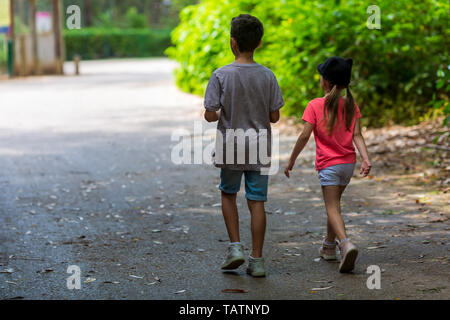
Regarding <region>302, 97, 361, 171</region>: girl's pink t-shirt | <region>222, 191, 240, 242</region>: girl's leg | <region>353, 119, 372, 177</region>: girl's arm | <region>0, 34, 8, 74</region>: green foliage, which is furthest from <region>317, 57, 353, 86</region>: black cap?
<region>0, 34, 8, 74</region>: green foliage

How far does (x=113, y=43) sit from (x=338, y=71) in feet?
163

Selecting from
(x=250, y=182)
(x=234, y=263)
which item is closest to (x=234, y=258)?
(x=234, y=263)

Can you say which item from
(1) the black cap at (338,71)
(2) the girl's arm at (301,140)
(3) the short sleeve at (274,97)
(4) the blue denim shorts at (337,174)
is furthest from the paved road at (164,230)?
(1) the black cap at (338,71)

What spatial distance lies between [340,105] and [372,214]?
74.3 inches

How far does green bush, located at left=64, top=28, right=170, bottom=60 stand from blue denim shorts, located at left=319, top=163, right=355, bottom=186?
149 feet

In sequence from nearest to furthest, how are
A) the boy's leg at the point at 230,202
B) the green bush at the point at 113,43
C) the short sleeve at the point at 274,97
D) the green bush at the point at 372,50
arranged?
the short sleeve at the point at 274,97, the boy's leg at the point at 230,202, the green bush at the point at 372,50, the green bush at the point at 113,43

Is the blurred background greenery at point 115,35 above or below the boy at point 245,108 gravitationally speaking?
below

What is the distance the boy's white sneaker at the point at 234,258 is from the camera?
4465 mm

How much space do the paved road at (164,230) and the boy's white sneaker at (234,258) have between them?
0.22ft

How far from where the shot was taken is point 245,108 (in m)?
4.39

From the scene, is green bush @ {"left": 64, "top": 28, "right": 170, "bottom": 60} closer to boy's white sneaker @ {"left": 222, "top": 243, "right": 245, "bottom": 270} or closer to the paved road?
the paved road

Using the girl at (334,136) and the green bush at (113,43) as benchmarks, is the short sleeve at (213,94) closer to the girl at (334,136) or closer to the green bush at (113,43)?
the girl at (334,136)

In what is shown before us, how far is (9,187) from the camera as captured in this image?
762cm
